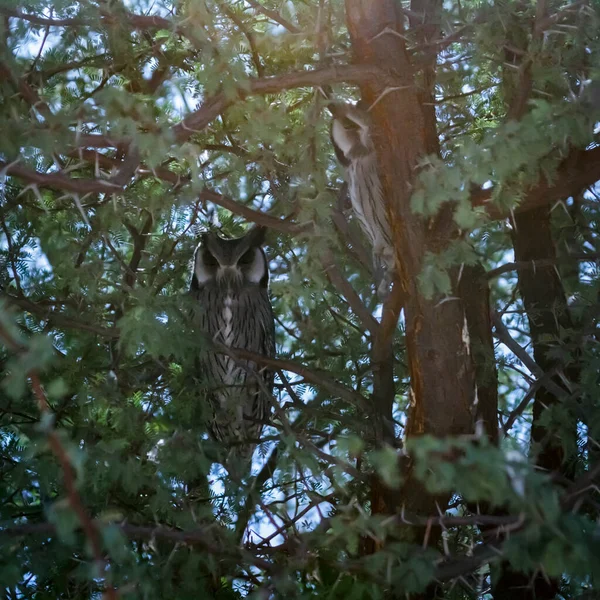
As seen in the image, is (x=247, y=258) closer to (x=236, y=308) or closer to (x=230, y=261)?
(x=230, y=261)

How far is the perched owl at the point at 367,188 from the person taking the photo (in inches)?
122

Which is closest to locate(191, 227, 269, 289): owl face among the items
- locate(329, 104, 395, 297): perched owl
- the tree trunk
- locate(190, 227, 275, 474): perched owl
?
locate(190, 227, 275, 474): perched owl

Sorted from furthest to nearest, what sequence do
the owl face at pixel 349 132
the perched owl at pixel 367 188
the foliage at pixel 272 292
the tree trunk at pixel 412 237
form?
the perched owl at pixel 367 188 < the owl face at pixel 349 132 < the tree trunk at pixel 412 237 < the foliage at pixel 272 292

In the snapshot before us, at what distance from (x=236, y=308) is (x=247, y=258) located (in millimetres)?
243

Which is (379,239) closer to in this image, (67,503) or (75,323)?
(75,323)

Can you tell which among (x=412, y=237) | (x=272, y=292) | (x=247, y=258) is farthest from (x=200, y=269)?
(x=412, y=237)

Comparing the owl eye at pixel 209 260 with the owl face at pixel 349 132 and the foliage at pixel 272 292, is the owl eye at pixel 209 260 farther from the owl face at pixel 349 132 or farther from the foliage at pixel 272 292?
the owl face at pixel 349 132

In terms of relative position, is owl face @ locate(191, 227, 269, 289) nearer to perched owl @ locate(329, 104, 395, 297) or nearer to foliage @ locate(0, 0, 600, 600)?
foliage @ locate(0, 0, 600, 600)

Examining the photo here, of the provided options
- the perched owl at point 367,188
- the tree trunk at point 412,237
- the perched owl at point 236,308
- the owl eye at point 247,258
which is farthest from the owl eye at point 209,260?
the tree trunk at point 412,237

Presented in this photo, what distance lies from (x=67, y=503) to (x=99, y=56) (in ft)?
6.87

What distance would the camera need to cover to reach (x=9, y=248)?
3.41 metres

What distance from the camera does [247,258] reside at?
416cm


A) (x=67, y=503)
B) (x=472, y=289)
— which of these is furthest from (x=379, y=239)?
(x=67, y=503)

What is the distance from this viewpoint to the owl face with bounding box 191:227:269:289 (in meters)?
4.04
